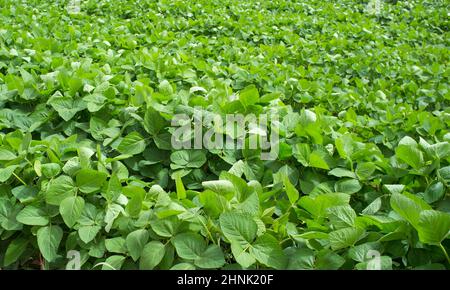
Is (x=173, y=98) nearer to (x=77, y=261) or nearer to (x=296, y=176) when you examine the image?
(x=296, y=176)

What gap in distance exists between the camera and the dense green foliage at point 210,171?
4.07ft

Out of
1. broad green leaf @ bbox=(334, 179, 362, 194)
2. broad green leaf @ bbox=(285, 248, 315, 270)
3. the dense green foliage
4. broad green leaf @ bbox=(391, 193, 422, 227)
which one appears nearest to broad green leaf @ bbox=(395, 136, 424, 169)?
the dense green foliage

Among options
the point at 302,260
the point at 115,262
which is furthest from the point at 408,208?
the point at 115,262

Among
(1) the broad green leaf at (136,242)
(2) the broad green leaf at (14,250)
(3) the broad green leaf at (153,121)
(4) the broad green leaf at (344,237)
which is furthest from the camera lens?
(3) the broad green leaf at (153,121)

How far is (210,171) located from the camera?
1886mm

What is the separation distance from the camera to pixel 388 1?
271 inches

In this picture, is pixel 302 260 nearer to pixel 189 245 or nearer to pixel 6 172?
pixel 189 245

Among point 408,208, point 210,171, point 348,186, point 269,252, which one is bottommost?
point 210,171

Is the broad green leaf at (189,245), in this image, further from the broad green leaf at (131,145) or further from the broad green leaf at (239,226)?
the broad green leaf at (131,145)

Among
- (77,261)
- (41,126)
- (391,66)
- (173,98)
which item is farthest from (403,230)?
(391,66)

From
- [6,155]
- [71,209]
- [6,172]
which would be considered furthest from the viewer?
[6,155]

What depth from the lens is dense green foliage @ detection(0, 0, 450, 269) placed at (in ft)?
4.07

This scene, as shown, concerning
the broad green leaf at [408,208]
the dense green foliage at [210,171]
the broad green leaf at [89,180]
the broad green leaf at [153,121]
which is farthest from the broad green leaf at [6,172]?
the broad green leaf at [408,208]

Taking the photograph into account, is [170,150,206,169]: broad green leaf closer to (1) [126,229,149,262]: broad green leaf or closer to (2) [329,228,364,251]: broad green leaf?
(1) [126,229,149,262]: broad green leaf
